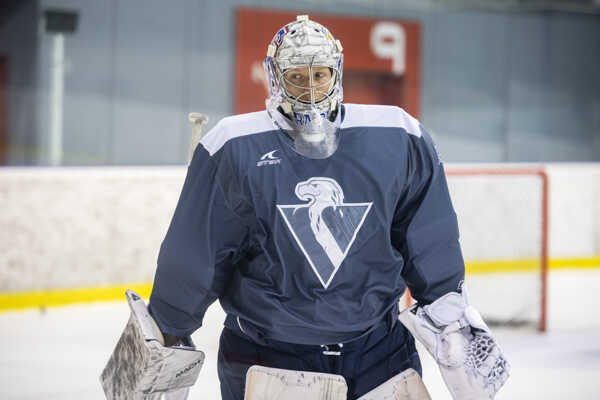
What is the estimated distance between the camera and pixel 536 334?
4500 mm

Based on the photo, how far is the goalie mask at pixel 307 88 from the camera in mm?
1633

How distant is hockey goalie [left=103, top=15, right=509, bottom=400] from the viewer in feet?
5.24

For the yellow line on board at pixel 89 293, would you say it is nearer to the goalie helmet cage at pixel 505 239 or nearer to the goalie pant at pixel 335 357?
the goalie helmet cage at pixel 505 239

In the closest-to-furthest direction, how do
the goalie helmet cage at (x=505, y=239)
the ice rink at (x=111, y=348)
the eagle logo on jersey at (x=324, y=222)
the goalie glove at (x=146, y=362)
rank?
the eagle logo on jersey at (x=324, y=222) < the goalie glove at (x=146, y=362) < the ice rink at (x=111, y=348) < the goalie helmet cage at (x=505, y=239)

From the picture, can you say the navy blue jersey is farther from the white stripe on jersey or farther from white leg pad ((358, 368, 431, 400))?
white leg pad ((358, 368, 431, 400))

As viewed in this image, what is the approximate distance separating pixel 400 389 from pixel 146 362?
0.49m

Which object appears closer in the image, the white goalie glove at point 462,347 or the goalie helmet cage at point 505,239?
the white goalie glove at point 462,347

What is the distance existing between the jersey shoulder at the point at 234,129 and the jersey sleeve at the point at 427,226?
285mm

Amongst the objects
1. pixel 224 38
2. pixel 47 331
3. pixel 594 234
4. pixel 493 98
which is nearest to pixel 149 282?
pixel 47 331

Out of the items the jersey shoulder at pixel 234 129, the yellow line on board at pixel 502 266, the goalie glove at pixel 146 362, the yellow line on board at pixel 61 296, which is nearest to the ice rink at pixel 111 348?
the yellow line on board at pixel 61 296

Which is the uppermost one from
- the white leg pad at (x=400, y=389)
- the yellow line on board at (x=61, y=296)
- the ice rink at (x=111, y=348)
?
the white leg pad at (x=400, y=389)

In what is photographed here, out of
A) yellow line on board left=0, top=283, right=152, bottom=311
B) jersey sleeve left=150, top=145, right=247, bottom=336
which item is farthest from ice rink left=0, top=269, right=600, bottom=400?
jersey sleeve left=150, top=145, right=247, bottom=336

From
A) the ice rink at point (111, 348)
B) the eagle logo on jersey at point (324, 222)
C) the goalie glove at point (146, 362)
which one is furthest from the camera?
the ice rink at point (111, 348)

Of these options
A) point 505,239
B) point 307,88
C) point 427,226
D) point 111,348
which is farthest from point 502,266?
point 307,88
